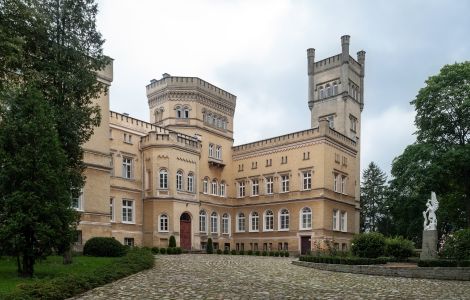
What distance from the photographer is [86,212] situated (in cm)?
3091

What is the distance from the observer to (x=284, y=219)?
46.8 m

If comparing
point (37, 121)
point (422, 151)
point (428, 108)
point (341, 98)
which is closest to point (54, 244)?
point (37, 121)

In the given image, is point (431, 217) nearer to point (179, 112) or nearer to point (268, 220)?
point (268, 220)

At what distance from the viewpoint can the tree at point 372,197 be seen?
6912 cm

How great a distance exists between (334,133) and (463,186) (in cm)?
1356

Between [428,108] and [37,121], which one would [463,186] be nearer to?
[428,108]

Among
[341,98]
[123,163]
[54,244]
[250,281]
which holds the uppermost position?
[341,98]

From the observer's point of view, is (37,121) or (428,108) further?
(428,108)

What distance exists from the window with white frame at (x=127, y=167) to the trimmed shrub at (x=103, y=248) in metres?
14.7

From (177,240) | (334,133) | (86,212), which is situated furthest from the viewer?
(334,133)

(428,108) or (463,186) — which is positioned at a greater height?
(428,108)

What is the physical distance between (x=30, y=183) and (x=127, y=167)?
26.0 m

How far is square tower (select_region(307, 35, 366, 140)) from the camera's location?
5447cm

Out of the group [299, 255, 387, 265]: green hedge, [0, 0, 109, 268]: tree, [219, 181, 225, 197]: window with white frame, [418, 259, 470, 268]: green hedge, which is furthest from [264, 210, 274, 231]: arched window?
[0, 0, 109, 268]: tree
